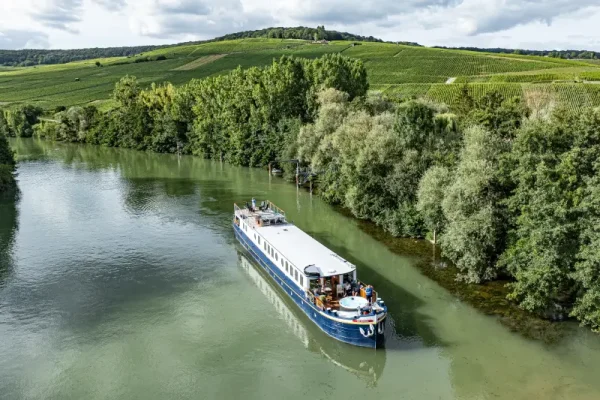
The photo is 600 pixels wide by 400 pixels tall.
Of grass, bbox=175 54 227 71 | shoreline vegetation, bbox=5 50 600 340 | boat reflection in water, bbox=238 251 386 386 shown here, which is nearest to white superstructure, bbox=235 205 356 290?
boat reflection in water, bbox=238 251 386 386

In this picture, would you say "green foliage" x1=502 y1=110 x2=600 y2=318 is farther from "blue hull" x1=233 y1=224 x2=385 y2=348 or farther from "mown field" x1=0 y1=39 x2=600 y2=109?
"mown field" x1=0 y1=39 x2=600 y2=109

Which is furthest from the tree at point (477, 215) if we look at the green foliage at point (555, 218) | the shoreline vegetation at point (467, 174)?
the green foliage at point (555, 218)

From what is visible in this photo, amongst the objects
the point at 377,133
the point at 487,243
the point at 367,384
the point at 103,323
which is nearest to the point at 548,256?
the point at 487,243

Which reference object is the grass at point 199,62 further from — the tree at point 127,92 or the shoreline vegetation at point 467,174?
the shoreline vegetation at point 467,174

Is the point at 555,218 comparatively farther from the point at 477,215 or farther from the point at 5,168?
the point at 5,168

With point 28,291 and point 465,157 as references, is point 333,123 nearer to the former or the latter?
point 465,157

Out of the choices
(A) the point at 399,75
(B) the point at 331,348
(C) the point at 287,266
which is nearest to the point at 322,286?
(B) the point at 331,348
